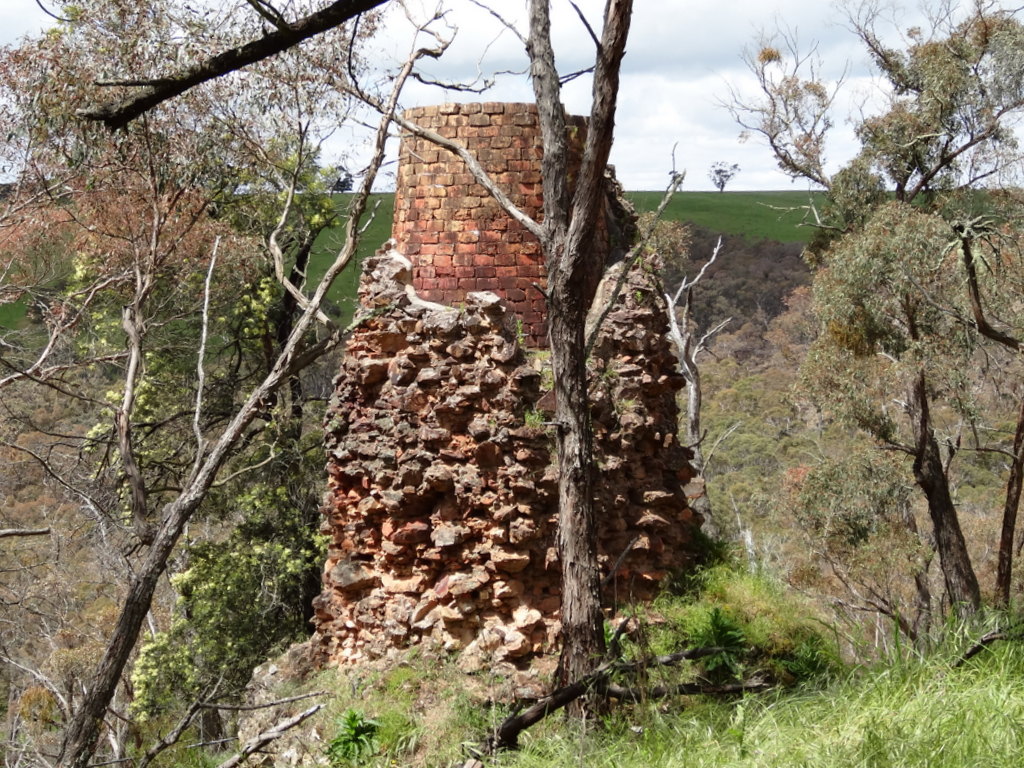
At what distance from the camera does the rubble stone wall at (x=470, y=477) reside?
8555 millimetres

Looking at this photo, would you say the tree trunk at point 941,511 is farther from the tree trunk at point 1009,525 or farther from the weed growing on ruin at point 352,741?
the weed growing on ruin at point 352,741

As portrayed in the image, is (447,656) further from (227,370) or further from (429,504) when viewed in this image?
(227,370)

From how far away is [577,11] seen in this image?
19.3 feet

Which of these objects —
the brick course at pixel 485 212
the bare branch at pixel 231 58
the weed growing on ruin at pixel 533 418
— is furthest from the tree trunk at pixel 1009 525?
the bare branch at pixel 231 58

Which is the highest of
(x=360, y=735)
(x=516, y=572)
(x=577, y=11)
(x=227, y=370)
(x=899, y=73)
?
(x=899, y=73)

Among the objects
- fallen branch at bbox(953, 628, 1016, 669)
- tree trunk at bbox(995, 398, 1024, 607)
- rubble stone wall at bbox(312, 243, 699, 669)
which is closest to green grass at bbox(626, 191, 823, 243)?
tree trunk at bbox(995, 398, 1024, 607)

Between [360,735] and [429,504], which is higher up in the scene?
[429,504]

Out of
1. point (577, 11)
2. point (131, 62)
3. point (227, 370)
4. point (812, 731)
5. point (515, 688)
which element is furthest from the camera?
point (227, 370)

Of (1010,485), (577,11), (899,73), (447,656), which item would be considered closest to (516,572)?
(447,656)

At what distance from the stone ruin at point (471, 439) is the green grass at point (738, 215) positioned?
5160cm

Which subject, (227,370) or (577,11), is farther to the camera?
(227,370)

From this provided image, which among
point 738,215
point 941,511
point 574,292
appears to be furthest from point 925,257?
point 738,215

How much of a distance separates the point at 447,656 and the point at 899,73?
49.2ft

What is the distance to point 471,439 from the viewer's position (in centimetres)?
884
